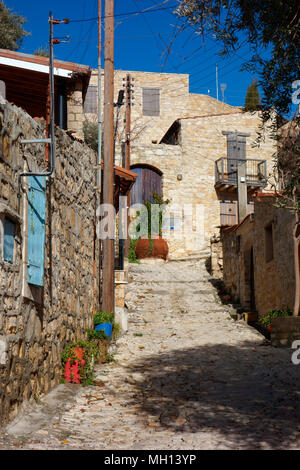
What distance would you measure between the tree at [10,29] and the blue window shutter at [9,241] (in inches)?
671

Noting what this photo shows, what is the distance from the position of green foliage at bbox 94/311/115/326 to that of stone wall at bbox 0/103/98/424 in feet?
0.93

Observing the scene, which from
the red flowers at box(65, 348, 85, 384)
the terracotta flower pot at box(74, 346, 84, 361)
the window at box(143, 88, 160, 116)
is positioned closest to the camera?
the red flowers at box(65, 348, 85, 384)

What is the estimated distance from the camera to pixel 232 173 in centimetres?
2689

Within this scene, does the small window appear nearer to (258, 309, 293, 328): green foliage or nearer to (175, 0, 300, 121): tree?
(258, 309, 293, 328): green foliage

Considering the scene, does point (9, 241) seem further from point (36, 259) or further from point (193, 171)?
point (193, 171)

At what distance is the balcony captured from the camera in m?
27.5

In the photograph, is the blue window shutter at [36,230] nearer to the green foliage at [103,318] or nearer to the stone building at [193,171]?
the green foliage at [103,318]

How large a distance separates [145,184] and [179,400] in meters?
20.6

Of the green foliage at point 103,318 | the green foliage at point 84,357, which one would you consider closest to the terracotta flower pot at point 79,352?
the green foliage at point 84,357

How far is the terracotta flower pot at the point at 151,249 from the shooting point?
23.4 m

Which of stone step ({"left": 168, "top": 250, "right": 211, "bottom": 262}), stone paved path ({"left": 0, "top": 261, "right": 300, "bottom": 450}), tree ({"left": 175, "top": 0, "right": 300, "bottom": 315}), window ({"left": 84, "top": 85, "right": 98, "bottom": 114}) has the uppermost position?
window ({"left": 84, "top": 85, "right": 98, "bottom": 114})

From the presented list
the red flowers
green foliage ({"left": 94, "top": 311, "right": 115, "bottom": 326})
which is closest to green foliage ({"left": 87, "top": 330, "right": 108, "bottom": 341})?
green foliage ({"left": 94, "top": 311, "right": 115, "bottom": 326})
